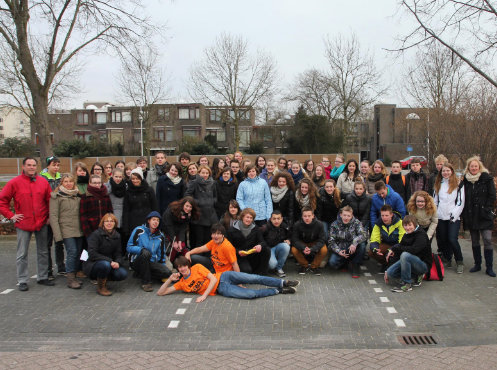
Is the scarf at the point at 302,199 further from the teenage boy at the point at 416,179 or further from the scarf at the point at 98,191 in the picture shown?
the scarf at the point at 98,191

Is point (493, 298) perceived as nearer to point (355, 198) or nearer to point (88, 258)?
point (355, 198)

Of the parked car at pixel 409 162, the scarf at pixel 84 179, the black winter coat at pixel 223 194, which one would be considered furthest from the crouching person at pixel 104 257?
the parked car at pixel 409 162

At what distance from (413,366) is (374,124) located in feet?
200

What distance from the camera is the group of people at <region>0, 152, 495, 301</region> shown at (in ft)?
22.0

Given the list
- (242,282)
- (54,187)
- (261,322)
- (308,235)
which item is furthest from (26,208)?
(308,235)

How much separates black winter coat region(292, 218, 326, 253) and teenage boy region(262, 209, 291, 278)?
173mm

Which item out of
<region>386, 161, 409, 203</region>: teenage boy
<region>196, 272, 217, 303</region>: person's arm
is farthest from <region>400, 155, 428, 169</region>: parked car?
<region>196, 272, 217, 303</region>: person's arm

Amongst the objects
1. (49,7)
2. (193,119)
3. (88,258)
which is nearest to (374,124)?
(193,119)

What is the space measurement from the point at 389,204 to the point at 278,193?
6.76ft

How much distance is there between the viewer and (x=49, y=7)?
12500 millimetres

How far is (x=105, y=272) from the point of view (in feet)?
21.4

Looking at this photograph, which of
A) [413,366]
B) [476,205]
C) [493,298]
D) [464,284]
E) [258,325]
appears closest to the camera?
[413,366]

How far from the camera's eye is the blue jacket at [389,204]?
7.68m

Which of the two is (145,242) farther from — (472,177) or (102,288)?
(472,177)
